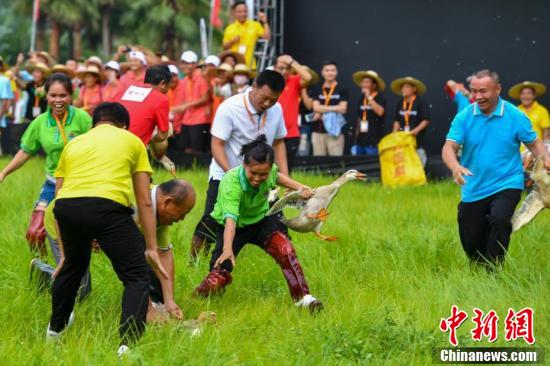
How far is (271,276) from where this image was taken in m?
7.79

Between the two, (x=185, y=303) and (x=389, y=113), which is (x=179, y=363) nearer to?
(x=185, y=303)

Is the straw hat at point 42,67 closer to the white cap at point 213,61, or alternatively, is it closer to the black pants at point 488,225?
the white cap at point 213,61

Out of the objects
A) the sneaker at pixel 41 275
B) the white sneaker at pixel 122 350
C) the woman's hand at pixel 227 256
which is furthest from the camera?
the sneaker at pixel 41 275

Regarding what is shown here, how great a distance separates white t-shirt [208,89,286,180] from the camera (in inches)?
311

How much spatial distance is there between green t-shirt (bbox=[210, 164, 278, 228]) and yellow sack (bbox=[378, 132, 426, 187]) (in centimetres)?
664

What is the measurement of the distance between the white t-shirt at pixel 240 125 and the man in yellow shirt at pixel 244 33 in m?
7.12

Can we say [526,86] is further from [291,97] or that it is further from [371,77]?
[291,97]

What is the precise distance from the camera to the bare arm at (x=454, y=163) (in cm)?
723

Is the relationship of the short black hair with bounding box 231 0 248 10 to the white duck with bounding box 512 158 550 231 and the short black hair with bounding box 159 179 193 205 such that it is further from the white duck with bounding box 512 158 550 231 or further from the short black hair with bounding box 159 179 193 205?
the short black hair with bounding box 159 179 193 205

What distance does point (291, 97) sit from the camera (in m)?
13.2

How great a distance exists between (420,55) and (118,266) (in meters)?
11.0

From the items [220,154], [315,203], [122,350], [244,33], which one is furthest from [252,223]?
[244,33]

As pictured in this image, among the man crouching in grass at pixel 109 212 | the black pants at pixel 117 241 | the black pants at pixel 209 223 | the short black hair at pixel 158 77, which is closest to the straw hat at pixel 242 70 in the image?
the short black hair at pixel 158 77

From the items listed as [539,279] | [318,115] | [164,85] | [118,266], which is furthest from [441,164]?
[118,266]
